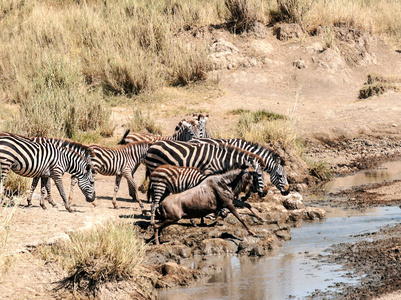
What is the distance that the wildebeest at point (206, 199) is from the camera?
32.9 feet

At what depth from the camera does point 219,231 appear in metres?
10.6

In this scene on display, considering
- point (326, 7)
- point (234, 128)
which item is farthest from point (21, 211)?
point (326, 7)

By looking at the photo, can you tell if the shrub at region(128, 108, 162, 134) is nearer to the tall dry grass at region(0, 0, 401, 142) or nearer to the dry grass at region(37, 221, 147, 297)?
the tall dry grass at region(0, 0, 401, 142)

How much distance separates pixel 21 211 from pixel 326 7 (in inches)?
765

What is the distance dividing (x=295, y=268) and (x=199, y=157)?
3.64m

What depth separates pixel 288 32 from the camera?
25.1 meters

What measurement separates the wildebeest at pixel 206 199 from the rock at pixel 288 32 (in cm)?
1543

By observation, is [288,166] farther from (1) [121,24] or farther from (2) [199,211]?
(1) [121,24]

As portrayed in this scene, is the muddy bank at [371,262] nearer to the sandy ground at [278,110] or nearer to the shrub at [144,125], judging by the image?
the sandy ground at [278,110]

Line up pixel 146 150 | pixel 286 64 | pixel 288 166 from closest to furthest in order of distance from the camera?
pixel 146 150 → pixel 288 166 → pixel 286 64

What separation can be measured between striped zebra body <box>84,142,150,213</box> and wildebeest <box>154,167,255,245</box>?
7.97 feet

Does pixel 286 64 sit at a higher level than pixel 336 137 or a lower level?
higher

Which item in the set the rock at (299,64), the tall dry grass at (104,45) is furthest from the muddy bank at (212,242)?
the rock at (299,64)

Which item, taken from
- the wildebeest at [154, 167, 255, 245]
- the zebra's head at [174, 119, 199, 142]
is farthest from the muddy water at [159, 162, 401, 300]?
the zebra's head at [174, 119, 199, 142]
